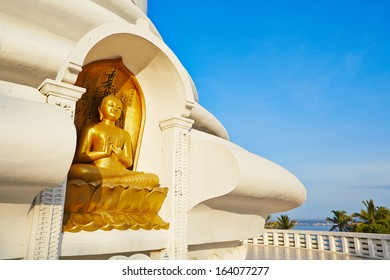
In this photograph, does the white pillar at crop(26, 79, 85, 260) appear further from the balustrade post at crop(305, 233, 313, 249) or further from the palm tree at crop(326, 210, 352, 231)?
the palm tree at crop(326, 210, 352, 231)

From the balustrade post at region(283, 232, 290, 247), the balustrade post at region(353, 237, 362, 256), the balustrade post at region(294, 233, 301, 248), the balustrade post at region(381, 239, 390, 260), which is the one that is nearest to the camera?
the balustrade post at region(381, 239, 390, 260)

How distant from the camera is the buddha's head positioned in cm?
503

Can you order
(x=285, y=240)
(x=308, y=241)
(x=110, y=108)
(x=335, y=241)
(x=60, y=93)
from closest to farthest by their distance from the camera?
(x=60, y=93) → (x=110, y=108) → (x=335, y=241) → (x=308, y=241) → (x=285, y=240)

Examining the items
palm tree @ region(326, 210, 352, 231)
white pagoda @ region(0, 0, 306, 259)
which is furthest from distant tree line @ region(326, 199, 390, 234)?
white pagoda @ region(0, 0, 306, 259)

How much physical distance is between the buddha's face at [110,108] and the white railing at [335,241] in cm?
984

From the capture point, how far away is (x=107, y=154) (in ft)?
15.8

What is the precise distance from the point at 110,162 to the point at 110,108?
863mm

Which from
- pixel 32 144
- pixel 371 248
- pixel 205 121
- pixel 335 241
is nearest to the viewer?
pixel 32 144

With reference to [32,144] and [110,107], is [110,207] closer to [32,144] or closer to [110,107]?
[110,107]

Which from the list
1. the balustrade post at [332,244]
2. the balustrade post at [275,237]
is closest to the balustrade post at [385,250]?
the balustrade post at [332,244]

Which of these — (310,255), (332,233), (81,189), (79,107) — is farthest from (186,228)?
(332,233)

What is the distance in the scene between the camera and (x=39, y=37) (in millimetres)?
4914

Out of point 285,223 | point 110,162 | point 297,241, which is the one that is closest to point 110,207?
point 110,162

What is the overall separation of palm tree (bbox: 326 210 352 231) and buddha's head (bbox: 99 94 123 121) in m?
24.1
